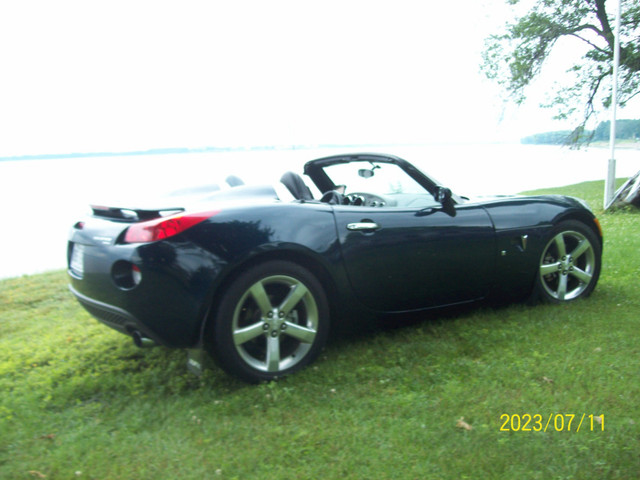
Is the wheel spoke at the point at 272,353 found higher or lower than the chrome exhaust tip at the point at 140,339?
lower

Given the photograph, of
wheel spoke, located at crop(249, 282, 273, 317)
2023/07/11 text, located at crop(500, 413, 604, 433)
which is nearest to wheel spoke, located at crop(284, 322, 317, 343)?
wheel spoke, located at crop(249, 282, 273, 317)

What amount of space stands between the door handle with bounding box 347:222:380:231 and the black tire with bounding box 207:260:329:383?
1.38 feet

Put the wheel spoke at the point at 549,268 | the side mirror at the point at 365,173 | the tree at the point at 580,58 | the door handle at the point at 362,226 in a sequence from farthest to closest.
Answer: the tree at the point at 580,58, the wheel spoke at the point at 549,268, the side mirror at the point at 365,173, the door handle at the point at 362,226

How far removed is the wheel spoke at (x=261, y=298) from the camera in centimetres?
Result: 300

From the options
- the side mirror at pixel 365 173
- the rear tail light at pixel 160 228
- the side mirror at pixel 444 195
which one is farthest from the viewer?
the side mirror at pixel 365 173

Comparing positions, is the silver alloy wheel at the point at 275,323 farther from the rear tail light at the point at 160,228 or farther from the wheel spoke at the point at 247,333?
the rear tail light at the point at 160,228

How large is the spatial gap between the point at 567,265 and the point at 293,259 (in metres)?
2.54

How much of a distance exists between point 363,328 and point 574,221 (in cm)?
214

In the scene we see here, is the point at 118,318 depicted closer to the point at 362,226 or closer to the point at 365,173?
the point at 362,226

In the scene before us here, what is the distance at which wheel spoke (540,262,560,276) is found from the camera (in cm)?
430

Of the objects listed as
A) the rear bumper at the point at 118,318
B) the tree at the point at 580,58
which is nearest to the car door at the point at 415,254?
the rear bumper at the point at 118,318

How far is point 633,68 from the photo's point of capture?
18656 millimetres

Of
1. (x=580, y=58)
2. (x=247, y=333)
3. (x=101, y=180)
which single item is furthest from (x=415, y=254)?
(x=580, y=58)

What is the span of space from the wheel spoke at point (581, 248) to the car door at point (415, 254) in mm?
984
